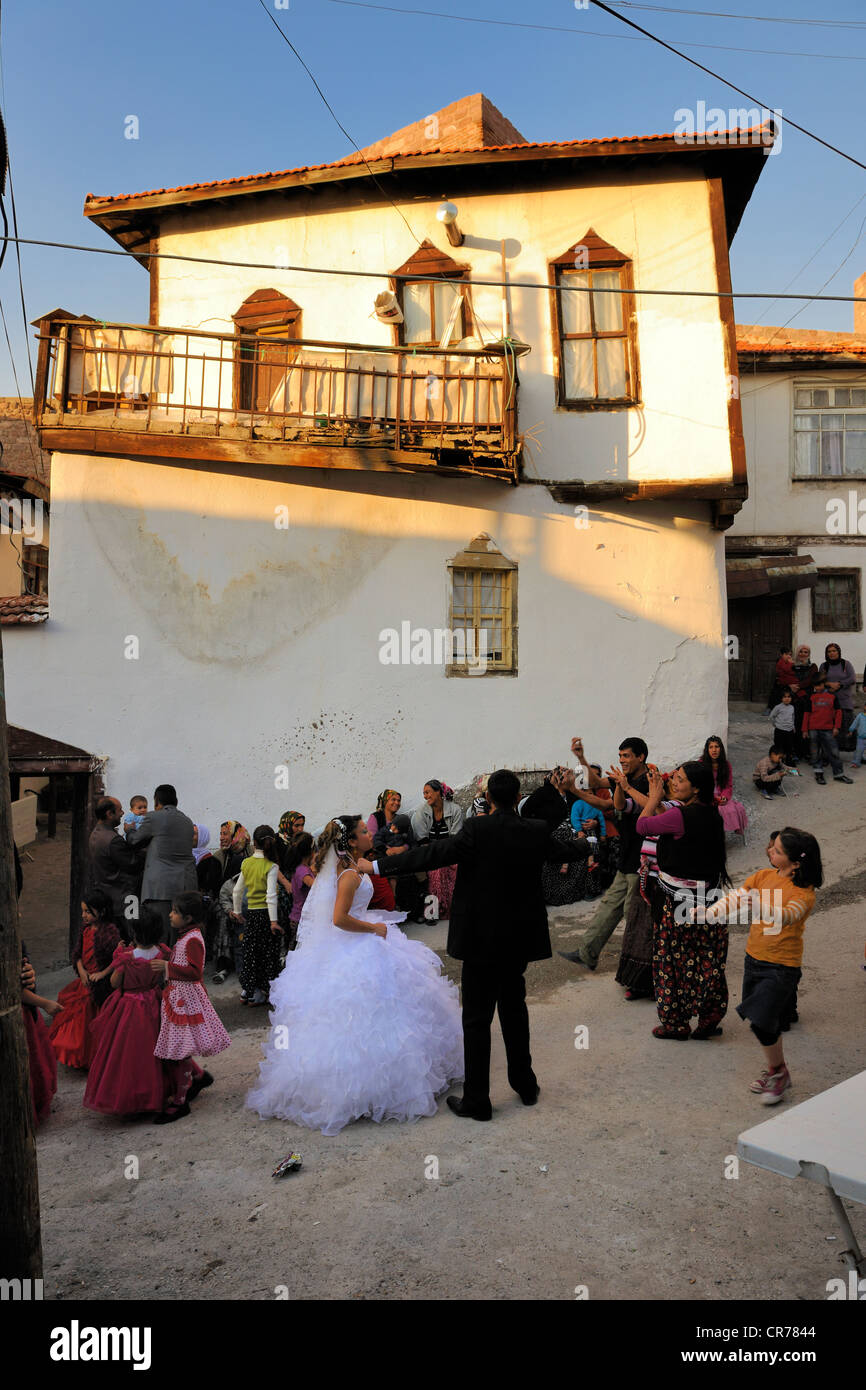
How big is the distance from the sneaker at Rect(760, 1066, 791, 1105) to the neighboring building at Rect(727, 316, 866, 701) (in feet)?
44.1

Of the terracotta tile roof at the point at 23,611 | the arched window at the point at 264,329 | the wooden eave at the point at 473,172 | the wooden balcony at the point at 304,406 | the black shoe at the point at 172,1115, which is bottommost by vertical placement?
the black shoe at the point at 172,1115

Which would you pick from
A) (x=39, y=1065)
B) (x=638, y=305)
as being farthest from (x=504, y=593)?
(x=39, y=1065)

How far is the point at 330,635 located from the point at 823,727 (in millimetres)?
7478

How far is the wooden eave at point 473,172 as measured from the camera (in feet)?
39.3

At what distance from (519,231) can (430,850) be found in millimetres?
10081

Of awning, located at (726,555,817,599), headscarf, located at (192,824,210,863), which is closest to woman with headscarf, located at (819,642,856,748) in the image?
awning, located at (726,555,817,599)

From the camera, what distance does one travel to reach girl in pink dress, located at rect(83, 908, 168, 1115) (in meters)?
5.90

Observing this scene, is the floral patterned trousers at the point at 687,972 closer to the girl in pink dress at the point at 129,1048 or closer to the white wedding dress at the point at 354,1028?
the white wedding dress at the point at 354,1028

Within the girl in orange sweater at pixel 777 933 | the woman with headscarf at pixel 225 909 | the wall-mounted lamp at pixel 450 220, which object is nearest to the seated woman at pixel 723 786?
the girl in orange sweater at pixel 777 933

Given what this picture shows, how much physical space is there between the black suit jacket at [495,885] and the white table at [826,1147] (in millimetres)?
1827

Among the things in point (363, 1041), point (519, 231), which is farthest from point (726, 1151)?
point (519, 231)
